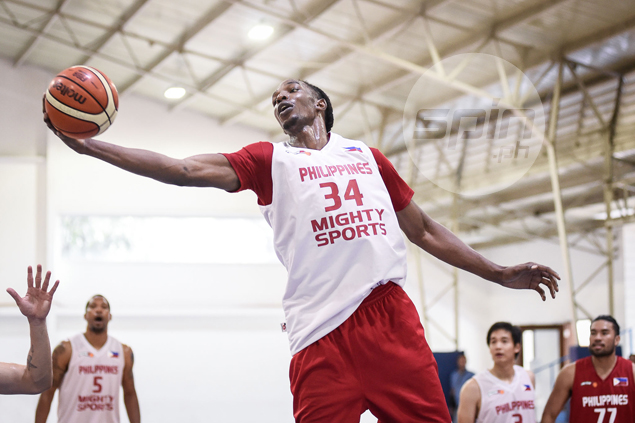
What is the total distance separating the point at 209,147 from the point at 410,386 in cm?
1315

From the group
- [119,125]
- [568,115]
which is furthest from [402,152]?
[119,125]

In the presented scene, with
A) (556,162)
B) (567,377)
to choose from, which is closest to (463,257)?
(567,377)

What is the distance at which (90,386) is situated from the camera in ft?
20.0

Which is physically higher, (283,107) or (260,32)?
(260,32)

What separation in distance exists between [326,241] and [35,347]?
1237mm

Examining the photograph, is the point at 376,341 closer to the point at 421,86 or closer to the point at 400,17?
the point at 400,17

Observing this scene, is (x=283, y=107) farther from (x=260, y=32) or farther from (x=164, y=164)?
(x=260, y=32)

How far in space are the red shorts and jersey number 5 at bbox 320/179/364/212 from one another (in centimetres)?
37

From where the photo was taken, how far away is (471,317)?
73.2 ft

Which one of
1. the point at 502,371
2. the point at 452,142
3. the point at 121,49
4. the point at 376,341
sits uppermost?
the point at 121,49

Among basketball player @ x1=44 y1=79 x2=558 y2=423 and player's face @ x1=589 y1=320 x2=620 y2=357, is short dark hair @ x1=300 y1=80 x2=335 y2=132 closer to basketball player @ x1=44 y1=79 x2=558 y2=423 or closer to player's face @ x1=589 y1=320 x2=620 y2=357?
basketball player @ x1=44 y1=79 x2=558 y2=423

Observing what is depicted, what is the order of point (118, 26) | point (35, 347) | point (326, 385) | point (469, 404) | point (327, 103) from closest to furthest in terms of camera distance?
point (326, 385), point (35, 347), point (327, 103), point (469, 404), point (118, 26)

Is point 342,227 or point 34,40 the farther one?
point 34,40

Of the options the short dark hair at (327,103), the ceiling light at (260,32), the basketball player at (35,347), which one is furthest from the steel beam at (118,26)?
the basketball player at (35,347)
